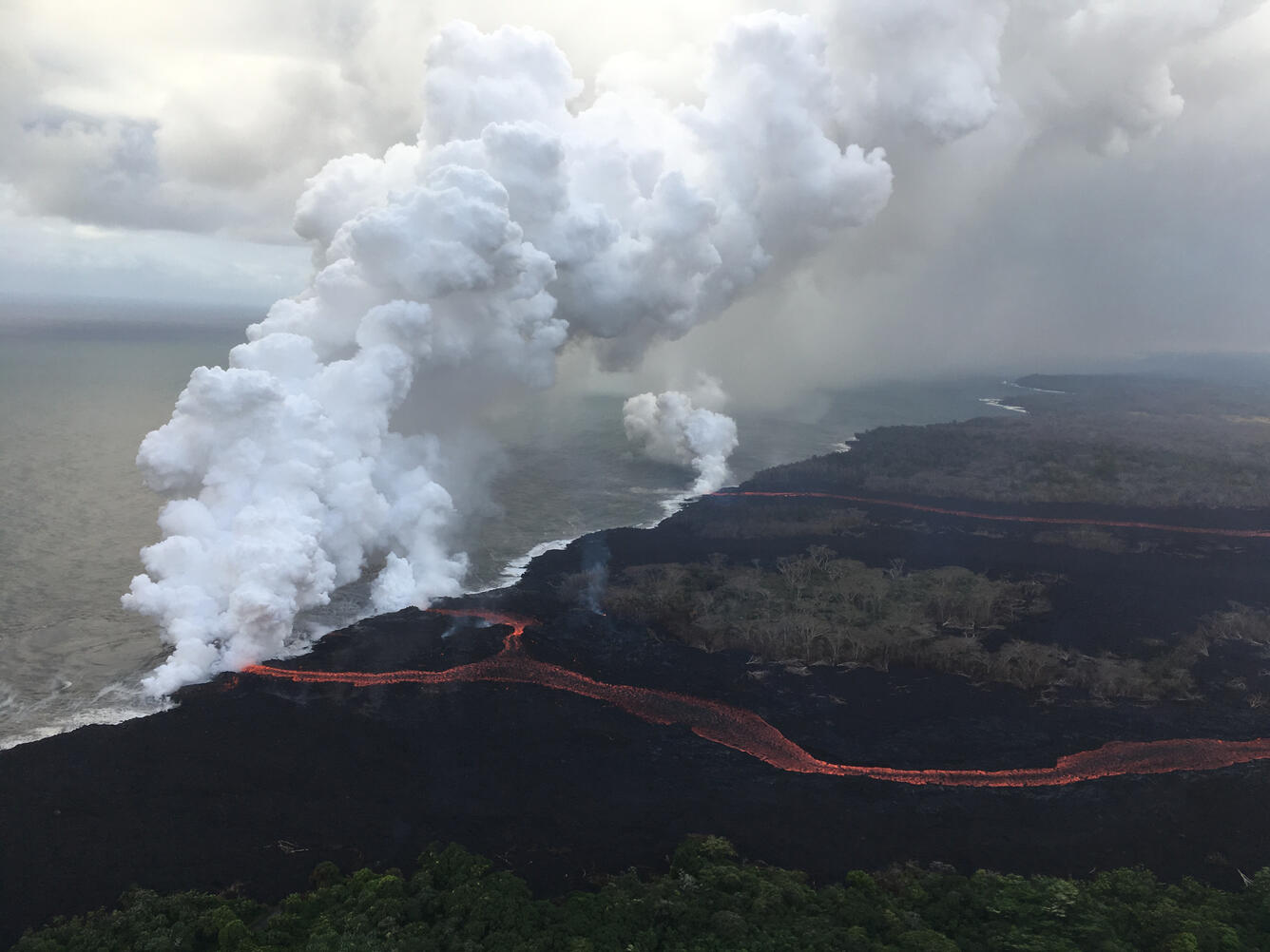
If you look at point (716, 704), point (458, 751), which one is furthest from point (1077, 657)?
point (458, 751)

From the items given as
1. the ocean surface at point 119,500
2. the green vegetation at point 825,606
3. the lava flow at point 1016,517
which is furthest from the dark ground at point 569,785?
the lava flow at point 1016,517

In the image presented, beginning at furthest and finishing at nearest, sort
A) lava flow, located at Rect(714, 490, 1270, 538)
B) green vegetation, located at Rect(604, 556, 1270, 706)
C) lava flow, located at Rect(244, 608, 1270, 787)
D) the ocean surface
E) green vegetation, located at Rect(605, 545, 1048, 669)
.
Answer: lava flow, located at Rect(714, 490, 1270, 538)
green vegetation, located at Rect(605, 545, 1048, 669)
green vegetation, located at Rect(604, 556, 1270, 706)
the ocean surface
lava flow, located at Rect(244, 608, 1270, 787)

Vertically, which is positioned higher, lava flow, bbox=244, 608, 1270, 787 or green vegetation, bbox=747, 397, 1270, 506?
green vegetation, bbox=747, 397, 1270, 506

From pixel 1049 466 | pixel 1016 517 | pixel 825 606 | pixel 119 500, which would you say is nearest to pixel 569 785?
pixel 825 606

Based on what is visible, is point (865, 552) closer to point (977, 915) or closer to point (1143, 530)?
point (1143, 530)

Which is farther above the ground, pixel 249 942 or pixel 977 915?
pixel 249 942

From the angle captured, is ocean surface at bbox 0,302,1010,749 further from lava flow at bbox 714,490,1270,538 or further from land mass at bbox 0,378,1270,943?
lava flow at bbox 714,490,1270,538

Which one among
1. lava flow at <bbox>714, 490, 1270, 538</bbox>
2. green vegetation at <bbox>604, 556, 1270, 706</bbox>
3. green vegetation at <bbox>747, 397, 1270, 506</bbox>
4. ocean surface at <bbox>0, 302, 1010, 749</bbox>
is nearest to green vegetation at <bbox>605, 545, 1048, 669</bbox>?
green vegetation at <bbox>604, 556, 1270, 706</bbox>
